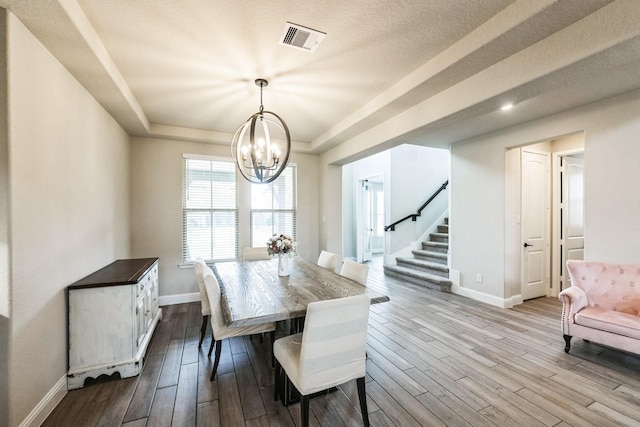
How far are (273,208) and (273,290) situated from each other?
2.77 m

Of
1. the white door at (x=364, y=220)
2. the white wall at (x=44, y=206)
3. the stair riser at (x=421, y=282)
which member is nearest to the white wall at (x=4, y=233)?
the white wall at (x=44, y=206)

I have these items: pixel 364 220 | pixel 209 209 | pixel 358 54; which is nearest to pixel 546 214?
pixel 364 220

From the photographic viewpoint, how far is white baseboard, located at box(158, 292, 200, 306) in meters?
4.19

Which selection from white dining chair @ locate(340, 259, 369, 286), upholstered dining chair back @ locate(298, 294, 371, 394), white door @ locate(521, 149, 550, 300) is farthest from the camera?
white door @ locate(521, 149, 550, 300)

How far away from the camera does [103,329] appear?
2.26 metres

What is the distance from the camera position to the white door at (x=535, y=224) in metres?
4.25

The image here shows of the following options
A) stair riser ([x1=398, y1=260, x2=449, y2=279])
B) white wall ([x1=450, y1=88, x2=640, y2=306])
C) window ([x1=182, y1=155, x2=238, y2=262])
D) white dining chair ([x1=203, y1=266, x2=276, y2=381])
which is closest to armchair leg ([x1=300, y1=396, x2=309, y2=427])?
white dining chair ([x1=203, y1=266, x2=276, y2=381])

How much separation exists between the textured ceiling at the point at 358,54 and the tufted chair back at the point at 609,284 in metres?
1.81

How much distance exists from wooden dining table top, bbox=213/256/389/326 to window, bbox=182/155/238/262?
4.40ft

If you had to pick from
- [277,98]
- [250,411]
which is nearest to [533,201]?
[277,98]

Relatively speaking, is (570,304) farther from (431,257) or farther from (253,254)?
(253,254)

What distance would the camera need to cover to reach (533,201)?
4340 millimetres

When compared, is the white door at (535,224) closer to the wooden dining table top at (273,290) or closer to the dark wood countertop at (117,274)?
the wooden dining table top at (273,290)

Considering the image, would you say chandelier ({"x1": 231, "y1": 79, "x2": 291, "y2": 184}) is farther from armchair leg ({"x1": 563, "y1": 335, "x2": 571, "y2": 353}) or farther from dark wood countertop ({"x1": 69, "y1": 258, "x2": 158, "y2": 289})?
armchair leg ({"x1": 563, "y1": 335, "x2": 571, "y2": 353})
